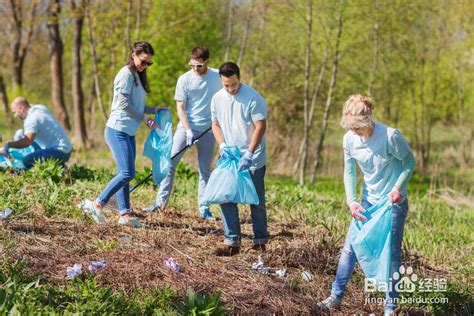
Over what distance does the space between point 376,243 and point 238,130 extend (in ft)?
5.06

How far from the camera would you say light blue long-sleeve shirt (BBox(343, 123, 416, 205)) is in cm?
443

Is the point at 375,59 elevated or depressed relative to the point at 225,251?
elevated

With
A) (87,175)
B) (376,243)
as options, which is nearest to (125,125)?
(87,175)

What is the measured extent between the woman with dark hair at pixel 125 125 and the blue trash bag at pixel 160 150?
302mm

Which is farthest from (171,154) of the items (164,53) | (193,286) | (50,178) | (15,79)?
(15,79)

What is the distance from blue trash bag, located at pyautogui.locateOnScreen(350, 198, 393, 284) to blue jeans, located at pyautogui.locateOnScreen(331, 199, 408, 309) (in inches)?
2.1

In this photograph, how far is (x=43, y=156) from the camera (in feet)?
27.3

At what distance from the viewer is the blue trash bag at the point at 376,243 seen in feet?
14.9

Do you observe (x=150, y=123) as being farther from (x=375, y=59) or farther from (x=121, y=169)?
(x=375, y=59)

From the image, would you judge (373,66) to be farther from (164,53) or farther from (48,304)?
(48,304)

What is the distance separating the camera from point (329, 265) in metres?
5.55

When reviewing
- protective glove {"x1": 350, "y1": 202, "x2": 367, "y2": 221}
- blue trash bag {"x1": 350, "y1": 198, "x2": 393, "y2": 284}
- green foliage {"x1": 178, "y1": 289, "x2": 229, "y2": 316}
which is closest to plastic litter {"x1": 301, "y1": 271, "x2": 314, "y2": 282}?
blue trash bag {"x1": 350, "y1": 198, "x2": 393, "y2": 284}

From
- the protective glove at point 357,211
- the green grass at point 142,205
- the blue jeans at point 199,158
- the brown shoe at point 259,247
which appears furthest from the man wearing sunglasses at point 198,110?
the protective glove at point 357,211

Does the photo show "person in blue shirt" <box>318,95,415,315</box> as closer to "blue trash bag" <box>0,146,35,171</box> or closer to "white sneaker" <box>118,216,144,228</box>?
"white sneaker" <box>118,216,144,228</box>
